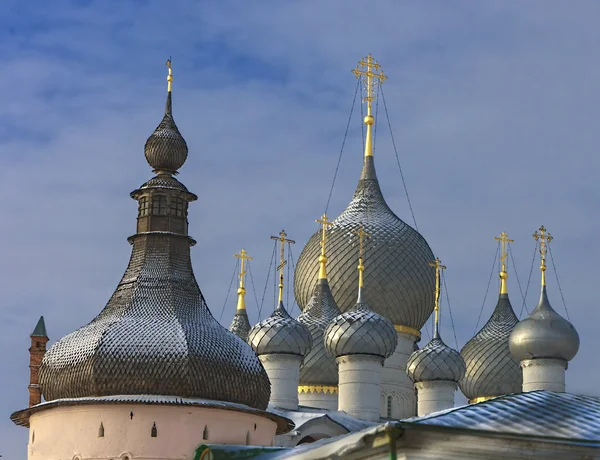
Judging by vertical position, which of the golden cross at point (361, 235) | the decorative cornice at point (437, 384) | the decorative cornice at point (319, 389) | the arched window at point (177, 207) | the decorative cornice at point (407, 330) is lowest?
the decorative cornice at point (319, 389)

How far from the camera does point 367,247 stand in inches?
1211

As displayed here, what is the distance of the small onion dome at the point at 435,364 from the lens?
2834cm

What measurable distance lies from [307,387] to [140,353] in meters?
9.61

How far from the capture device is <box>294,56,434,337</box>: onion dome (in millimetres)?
30453

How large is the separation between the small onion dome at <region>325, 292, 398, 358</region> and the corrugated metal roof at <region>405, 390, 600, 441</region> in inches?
676

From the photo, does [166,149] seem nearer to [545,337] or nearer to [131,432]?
[131,432]

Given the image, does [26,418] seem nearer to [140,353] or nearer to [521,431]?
[140,353]

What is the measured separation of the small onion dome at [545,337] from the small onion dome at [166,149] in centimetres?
750

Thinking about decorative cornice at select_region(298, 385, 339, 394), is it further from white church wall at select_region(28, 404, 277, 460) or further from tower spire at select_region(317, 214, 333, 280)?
white church wall at select_region(28, 404, 277, 460)

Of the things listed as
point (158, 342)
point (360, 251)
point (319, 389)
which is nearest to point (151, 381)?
point (158, 342)

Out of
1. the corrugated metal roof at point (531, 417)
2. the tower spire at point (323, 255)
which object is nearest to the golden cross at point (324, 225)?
the tower spire at point (323, 255)

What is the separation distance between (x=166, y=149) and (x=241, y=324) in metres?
9.47

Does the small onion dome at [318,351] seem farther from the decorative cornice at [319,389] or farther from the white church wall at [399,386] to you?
the white church wall at [399,386]

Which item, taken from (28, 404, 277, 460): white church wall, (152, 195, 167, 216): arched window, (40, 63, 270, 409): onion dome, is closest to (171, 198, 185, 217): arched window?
(40, 63, 270, 409): onion dome
